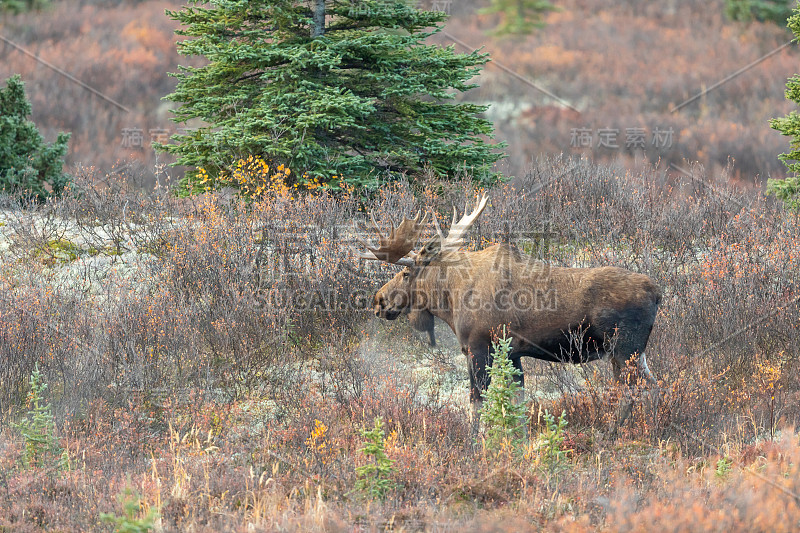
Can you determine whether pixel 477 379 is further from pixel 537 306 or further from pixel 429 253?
pixel 429 253

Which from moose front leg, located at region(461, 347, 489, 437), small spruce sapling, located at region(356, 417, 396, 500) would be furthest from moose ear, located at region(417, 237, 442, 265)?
small spruce sapling, located at region(356, 417, 396, 500)

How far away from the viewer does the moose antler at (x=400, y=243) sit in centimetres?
697

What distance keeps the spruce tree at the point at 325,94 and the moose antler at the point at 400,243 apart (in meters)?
3.58

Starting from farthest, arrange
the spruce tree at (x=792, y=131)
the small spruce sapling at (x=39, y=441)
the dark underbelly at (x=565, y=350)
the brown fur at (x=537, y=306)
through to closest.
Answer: the spruce tree at (x=792, y=131)
the dark underbelly at (x=565, y=350)
the brown fur at (x=537, y=306)
the small spruce sapling at (x=39, y=441)

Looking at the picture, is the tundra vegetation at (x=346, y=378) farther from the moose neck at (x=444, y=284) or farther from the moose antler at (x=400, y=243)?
the moose antler at (x=400, y=243)

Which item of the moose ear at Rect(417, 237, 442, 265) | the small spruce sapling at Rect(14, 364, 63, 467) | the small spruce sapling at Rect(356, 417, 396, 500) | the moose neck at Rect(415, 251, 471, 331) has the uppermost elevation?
the moose ear at Rect(417, 237, 442, 265)

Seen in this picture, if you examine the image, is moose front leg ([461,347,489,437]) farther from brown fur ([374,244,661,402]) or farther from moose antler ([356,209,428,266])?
moose antler ([356,209,428,266])

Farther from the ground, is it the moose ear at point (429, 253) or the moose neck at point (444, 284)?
the moose ear at point (429, 253)

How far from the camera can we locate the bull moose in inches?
237

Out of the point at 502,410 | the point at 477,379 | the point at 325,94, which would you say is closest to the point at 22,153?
the point at 325,94

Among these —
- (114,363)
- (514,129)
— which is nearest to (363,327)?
(114,363)

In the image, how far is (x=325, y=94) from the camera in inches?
411

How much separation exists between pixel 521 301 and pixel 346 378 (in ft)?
6.22

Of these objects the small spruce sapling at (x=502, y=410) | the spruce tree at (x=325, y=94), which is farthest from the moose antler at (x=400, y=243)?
the spruce tree at (x=325, y=94)
